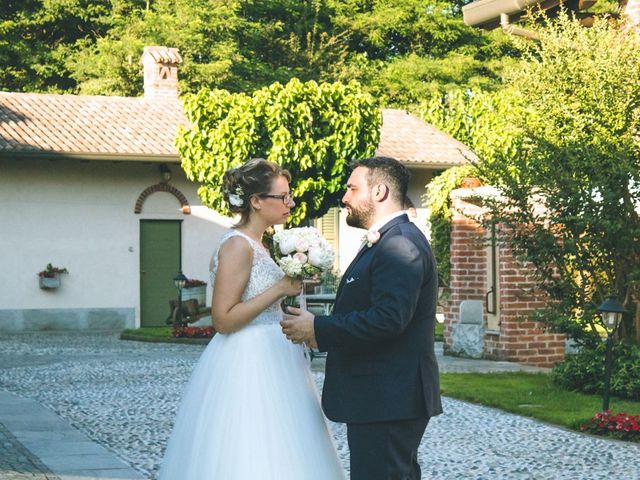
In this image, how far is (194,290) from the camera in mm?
21031

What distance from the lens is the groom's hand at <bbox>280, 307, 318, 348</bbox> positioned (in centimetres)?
418

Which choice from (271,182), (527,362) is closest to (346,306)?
(271,182)

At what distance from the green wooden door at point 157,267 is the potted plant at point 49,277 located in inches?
73.1

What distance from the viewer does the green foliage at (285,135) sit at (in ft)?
65.2

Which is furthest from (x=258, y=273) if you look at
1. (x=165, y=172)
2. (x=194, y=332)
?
(x=165, y=172)

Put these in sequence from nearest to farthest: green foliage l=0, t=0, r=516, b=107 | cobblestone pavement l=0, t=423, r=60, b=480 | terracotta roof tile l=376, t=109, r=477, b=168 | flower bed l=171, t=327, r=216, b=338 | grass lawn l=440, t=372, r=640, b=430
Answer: cobblestone pavement l=0, t=423, r=60, b=480
grass lawn l=440, t=372, r=640, b=430
flower bed l=171, t=327, r=216, b=338
terracotta roof tile l=376, t=109, r=477, b=168
green foliage l=0, t=0, r=516, b=107

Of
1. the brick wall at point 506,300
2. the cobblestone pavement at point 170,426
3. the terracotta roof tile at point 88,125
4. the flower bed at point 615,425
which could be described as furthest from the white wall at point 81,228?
the flower bed at point 615,425

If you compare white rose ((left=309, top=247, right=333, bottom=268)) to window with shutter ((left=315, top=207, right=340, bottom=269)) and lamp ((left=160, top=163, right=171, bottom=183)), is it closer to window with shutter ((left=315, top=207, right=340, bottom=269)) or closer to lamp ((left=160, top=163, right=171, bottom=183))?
lamp ((left=160, top=163, right=171, bottom=183))

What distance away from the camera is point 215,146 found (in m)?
20.0

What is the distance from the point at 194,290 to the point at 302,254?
1651cm

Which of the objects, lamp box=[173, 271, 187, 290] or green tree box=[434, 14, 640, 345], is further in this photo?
lamp box=[173, 271, 187, 290]

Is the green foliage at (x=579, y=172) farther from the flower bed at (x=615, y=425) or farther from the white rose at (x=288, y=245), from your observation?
the white rose at (x=288, y=245)

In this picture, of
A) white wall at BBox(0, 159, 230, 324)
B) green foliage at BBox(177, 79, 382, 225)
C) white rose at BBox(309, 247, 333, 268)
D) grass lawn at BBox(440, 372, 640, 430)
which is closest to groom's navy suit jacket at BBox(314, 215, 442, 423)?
white rose at BBox(309, 247, 333, 268)

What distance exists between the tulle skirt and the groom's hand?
2.48 feet
